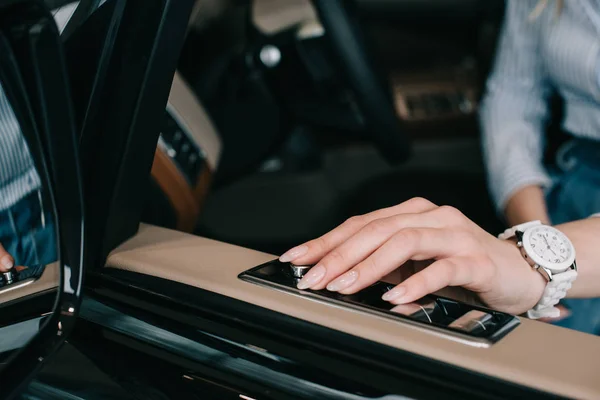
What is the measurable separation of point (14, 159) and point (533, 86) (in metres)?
0.99

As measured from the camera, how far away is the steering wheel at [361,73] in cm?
112

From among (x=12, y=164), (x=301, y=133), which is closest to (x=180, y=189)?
(x=12, y=164)

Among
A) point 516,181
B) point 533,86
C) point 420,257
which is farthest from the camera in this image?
point 533,86

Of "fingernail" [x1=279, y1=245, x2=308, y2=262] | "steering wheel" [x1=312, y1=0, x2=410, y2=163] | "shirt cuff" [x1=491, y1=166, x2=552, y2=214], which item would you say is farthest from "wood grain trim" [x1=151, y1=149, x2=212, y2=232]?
"shirt cuff" [x1=491, y1=166, x2=552, y2=214]

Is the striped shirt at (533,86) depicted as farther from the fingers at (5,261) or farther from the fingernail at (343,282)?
the fingers at (5,261)

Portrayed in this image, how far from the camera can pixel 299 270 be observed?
66 cm

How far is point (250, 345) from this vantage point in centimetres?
58

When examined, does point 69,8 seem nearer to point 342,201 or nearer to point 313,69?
point 313,69

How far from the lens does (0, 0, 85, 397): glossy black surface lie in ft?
1.75

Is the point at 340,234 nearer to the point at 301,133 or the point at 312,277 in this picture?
the point at 312,277

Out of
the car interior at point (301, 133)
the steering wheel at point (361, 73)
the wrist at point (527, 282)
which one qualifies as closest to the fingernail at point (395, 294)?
the wrist at point (527, 282)

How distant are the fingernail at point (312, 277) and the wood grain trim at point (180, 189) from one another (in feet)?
1.48

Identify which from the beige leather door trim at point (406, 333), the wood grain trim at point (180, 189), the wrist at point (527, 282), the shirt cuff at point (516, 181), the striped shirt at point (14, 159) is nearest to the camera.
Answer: the beige leather door trim at point (406, 333)

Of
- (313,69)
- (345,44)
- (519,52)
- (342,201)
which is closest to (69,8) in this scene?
(345,44)
